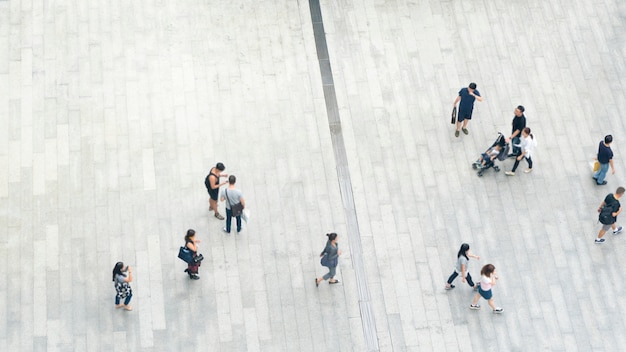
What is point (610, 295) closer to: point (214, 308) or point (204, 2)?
point (214, 308)

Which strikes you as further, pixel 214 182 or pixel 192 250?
pixel 214 182

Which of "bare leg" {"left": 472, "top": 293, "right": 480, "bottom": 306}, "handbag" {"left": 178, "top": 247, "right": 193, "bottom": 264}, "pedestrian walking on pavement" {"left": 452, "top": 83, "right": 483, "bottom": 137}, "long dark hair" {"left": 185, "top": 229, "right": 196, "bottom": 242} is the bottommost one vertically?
"bare leg" {"left": 472, "top": 293, "right": 480, "bottom": 306}

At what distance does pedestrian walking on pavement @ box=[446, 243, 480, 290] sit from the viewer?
671 inches

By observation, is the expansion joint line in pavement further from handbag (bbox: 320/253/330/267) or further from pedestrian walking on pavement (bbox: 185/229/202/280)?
pedestrian walking on pavement (bbox: 185/229/202/280)

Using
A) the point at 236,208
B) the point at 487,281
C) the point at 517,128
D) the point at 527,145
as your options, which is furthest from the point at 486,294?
the point at 236,208

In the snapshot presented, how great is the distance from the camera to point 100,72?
20.5 metres

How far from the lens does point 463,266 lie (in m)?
17.2

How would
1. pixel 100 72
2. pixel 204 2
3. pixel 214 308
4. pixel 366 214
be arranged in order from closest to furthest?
1. pixel 214 308
2. pixel 366 214
3. pixel 100 72
4. pixel 204 2

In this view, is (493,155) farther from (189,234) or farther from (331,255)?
(189,234)

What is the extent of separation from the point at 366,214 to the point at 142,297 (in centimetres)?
490

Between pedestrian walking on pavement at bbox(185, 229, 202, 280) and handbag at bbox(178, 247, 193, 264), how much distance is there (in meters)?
0.07

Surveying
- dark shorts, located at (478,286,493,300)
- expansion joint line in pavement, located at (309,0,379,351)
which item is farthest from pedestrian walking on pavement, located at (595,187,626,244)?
expansion joint line in pavement, located at (309,0,379,351)

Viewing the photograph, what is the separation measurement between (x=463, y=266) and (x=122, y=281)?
6.37 m

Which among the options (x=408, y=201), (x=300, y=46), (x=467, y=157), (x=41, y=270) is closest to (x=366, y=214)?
(x=408, y=201)
